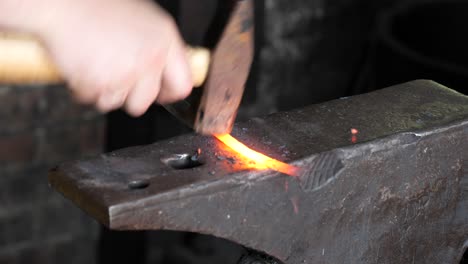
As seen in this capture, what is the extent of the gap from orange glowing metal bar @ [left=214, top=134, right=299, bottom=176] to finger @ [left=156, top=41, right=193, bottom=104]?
0.09 metres

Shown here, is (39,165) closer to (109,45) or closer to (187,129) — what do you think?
(187,129)

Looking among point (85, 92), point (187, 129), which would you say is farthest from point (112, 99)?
point (187, 129)

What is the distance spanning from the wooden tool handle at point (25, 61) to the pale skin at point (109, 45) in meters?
0.03

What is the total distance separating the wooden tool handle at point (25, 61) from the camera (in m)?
1.19

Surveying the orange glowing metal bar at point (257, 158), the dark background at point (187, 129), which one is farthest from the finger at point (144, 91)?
the dark background at point (187, 129)

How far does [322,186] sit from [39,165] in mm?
1433

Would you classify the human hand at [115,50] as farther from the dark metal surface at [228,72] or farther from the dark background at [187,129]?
the dark background at [187,129]

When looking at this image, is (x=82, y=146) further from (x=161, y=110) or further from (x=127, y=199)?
(x=127, y=199)

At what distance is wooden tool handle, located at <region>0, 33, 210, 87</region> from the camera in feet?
3.92

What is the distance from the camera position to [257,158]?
120 centimetres

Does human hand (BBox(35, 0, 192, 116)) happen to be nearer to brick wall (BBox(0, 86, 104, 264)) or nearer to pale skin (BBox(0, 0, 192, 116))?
pale skin (BBox(0, 0, 192, 116))

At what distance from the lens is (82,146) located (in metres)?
2.54

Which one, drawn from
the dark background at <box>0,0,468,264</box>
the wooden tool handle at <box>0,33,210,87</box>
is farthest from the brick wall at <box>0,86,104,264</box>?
the wooden tool handle at <box>0,33,210,87</box>

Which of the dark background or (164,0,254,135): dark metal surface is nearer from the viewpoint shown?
(164,0,254,135): dark metal surface
